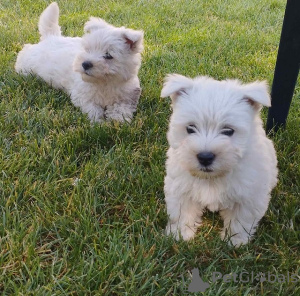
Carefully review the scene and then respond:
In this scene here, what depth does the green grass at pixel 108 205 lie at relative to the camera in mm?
2166

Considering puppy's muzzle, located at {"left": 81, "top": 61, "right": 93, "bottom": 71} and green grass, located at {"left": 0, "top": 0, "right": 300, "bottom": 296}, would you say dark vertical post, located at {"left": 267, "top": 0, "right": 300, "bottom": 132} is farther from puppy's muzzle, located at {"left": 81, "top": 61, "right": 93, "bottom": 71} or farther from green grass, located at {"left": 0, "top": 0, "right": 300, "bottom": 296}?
puppy's muzzle, located at {"left": 81, "top": 61, "right": 93, "bottom": 71}

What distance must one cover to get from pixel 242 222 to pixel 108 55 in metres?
2.33

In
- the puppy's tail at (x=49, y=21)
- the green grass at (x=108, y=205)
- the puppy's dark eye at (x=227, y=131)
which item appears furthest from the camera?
the puppy's tail at (x=49, y=21)

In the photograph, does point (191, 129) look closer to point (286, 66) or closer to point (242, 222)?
point (242, 222)

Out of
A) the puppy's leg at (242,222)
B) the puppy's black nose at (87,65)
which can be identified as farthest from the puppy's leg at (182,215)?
the puppy's black nose at (87,65)

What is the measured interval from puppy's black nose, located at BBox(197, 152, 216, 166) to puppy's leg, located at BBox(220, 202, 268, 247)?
47 cm

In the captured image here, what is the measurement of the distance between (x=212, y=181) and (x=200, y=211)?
339 mm

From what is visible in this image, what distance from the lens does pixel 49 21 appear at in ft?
17.1

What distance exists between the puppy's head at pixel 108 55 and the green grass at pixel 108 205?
1.30ft

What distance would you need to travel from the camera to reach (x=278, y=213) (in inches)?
107

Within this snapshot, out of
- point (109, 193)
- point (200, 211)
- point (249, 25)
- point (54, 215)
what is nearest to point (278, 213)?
point (200, 211)

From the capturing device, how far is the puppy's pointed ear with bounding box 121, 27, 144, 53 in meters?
4.09

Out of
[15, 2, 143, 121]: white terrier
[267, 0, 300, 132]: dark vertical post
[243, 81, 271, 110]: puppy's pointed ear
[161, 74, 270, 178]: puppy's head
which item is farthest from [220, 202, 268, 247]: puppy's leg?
[15, 2, 143, 121]: white terrier

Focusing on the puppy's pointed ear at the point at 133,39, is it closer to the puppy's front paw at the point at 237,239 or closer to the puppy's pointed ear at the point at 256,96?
the puppy's pointed ear at the point at 256,96
